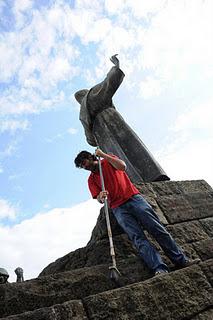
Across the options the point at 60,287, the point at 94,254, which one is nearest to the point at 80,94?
the point at 94,254

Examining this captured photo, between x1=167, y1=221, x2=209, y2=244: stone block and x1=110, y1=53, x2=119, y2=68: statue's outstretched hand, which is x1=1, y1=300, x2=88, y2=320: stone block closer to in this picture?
x1=167, y1=221, x2=209, y2=244: stone block

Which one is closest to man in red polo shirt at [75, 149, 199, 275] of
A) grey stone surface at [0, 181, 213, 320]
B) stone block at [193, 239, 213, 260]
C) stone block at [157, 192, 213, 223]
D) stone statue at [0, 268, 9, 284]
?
grey stone surface at [0, 181, 213, 320]

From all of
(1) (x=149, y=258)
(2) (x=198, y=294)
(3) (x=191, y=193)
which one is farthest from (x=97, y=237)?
(3) (x=191, y=193)

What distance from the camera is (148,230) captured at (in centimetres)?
337

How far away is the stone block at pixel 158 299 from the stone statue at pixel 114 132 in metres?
2.85

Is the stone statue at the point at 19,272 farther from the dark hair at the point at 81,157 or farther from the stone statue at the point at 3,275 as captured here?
the dark hair at the point at 81,157

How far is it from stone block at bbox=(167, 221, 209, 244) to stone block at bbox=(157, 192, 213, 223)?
0.12m

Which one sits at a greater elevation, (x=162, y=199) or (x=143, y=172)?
(x=143, y=172)

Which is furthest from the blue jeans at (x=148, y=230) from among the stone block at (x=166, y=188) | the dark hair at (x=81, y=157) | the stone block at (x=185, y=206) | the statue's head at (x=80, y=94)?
the statue's head at (x=80, y=94)

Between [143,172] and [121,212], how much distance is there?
2.19 meters

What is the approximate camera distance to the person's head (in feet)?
12.2

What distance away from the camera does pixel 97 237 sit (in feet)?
12.6

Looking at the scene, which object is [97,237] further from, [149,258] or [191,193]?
[191,193]

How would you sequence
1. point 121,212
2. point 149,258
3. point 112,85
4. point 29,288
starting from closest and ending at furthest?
point 29,288, point 149,258, point 121,212, point 112,85
